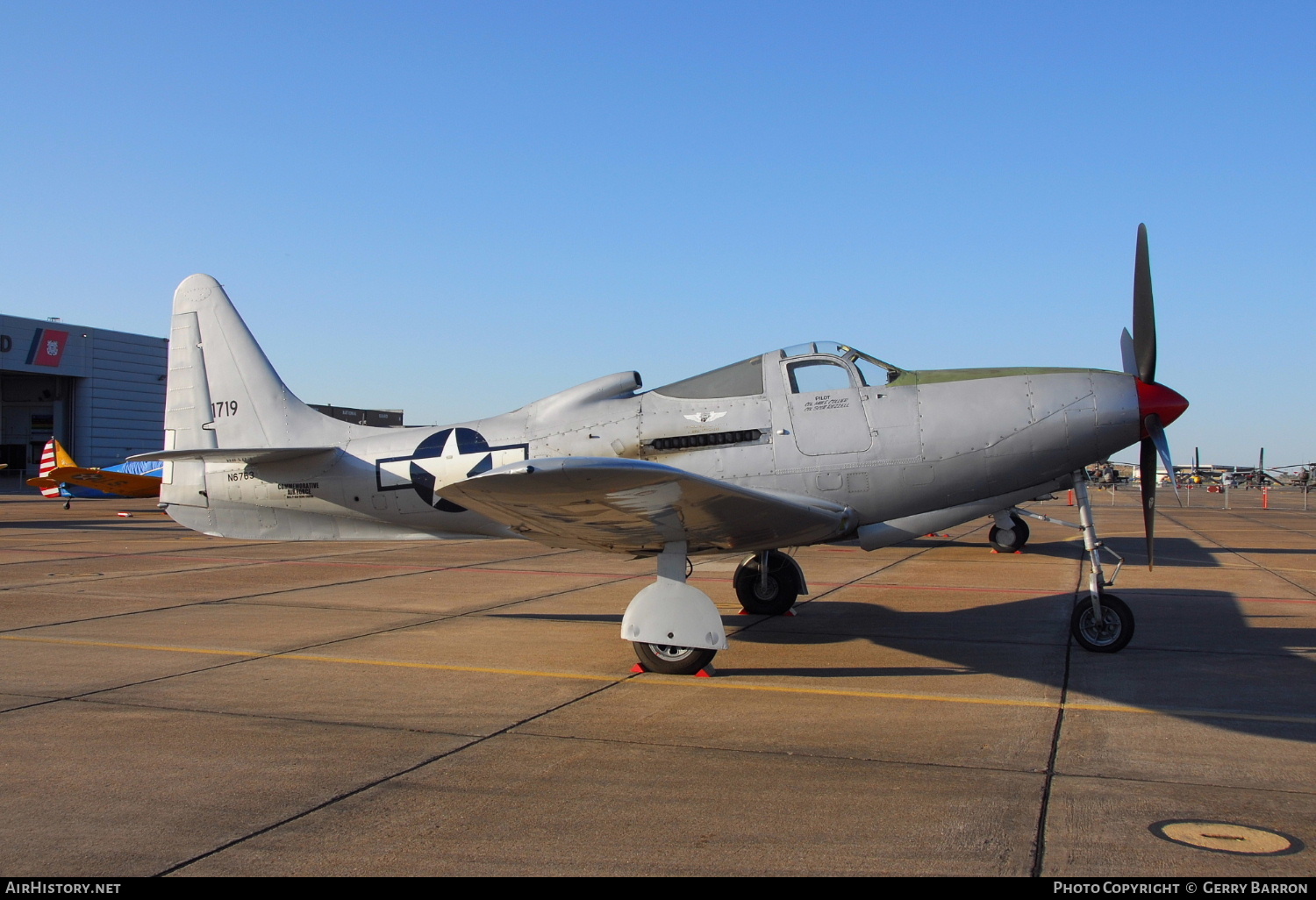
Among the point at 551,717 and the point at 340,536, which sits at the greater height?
the point at 340,536

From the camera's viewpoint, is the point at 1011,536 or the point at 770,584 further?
the point at 1011,536

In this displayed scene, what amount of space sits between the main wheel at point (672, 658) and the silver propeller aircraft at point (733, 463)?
0.04 feet

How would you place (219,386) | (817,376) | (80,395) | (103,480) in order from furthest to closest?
(80,395) → (103,480) → (219,386) → (817,376)

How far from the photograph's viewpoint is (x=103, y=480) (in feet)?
115

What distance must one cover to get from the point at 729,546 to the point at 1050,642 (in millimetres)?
3141

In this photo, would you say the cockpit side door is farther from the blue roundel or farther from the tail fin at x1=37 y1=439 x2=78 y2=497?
the tail fin at x1=37 y1=439 x2=78 y2=497

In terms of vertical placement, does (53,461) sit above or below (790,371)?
below

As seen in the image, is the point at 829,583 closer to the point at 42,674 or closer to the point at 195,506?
the point at 195,506

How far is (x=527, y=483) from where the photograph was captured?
5754mm

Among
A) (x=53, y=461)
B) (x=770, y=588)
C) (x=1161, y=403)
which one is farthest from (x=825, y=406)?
(x=53, y=461)

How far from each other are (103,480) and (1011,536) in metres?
32.7

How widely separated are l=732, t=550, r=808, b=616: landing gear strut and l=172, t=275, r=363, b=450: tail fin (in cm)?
479

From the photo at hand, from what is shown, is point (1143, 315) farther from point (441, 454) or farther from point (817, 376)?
point (441, 454)
